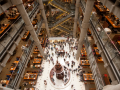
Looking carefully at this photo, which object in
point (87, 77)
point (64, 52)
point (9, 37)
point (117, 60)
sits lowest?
point (87, 77)

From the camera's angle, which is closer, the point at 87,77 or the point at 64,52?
the point at 87,77

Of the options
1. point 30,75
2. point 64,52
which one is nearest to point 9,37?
point 30,75

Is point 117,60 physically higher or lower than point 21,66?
higher

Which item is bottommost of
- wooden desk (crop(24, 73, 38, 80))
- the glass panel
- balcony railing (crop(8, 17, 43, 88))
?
wooden desk (crop(24, 73, 38, 80))

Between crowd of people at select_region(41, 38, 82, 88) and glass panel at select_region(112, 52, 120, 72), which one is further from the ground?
glass panel at select_region(112, 52, 120, 72)

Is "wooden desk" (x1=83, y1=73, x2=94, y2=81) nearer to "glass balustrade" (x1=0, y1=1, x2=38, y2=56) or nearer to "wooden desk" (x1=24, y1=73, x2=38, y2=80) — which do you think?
"wooden desk" (x1=24, y1=73, x2=38, y2=80)

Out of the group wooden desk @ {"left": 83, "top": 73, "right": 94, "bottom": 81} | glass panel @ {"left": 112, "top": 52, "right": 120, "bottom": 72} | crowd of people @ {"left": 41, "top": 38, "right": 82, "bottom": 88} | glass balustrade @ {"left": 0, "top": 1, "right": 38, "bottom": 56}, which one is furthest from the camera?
crowd of people @ {"left": 41, "top": 38, "right": 82, "bottom": 88}

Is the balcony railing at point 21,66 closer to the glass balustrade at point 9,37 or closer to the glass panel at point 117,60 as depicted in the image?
the glass balustrade at point 9,37

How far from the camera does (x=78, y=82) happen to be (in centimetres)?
1134

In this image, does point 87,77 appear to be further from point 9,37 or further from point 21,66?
point 9,37

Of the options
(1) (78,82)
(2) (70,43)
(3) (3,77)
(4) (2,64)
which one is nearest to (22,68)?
(4) (2,64)

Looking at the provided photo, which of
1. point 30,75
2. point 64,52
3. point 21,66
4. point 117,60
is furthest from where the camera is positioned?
point 64,52

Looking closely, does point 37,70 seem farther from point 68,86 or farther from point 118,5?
point 118,5

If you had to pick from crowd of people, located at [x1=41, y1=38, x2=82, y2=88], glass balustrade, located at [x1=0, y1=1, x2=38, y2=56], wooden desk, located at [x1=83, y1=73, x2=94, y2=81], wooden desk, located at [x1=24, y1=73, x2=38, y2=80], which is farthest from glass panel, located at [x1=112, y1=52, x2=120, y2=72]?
wooden desk, located at [x1=24, y1=73, x2=38, y2=80]
